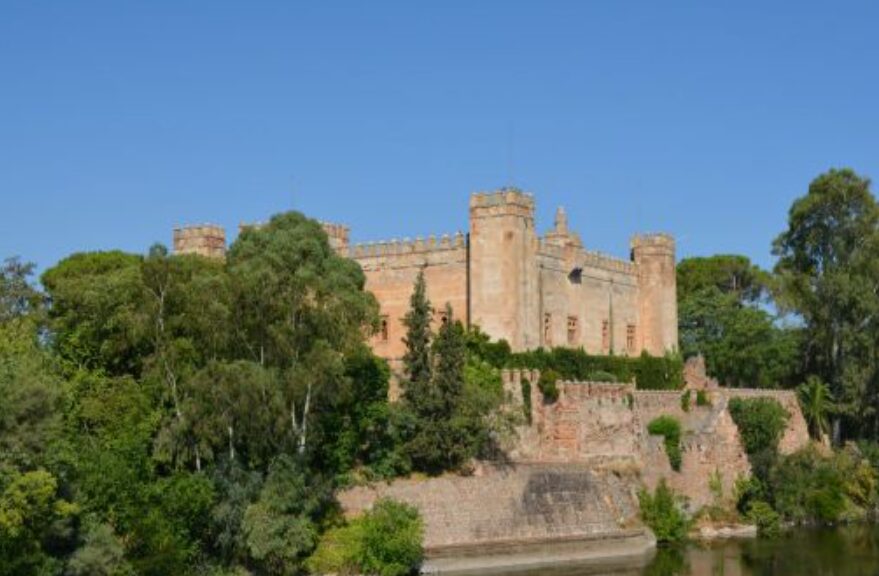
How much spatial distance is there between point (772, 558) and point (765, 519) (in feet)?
18.9

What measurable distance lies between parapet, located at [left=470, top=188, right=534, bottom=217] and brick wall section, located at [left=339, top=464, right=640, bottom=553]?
953 cm

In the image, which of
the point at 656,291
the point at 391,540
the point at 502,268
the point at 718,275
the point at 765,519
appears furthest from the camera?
the point at 718,275

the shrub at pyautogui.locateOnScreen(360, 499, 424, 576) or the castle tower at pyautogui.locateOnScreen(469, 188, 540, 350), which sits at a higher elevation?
the castle tower at pyautogui.locateOnScreen(469, 188, 540, 350)

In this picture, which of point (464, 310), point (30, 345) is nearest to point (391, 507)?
point (30, 345)

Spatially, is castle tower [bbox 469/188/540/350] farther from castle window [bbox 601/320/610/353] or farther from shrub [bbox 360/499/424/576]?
shrub [bbox 360/499/424/576]

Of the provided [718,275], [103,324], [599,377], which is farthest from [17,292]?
[718,275]

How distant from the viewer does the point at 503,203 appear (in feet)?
146

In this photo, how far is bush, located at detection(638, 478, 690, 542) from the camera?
134ft

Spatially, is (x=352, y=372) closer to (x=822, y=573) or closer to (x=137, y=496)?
(x=137, y=496)

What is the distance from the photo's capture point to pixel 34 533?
25172 mm

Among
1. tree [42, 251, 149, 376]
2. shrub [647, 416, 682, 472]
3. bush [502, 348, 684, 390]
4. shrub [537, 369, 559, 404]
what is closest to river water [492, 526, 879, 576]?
shrub [647, 416, 682, 472]

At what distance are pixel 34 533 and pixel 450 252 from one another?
23.4 meters

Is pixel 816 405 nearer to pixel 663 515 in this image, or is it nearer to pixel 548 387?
pixel 663 515

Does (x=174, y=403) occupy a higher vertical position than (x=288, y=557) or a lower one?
higher
